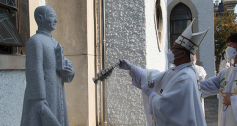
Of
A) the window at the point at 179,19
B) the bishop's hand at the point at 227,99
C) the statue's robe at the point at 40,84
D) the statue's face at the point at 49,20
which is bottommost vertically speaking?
the bishop's hand at the point at 227,99

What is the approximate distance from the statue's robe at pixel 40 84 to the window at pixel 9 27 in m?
1.23

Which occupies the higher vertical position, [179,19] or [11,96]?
[179,19]

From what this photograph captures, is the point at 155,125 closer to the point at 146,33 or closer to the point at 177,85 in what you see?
the point at 177,85

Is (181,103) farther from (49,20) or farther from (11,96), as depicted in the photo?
(11,96)

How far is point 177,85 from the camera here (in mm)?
2275

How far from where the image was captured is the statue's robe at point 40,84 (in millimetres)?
2037

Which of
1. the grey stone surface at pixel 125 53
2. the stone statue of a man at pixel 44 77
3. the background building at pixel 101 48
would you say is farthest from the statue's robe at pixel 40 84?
the grey stone surface at pixel 125 53

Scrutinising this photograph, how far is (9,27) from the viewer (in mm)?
3248

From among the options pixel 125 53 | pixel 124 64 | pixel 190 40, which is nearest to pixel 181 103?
pixel 190 40

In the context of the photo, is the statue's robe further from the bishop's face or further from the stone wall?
the bishop's face

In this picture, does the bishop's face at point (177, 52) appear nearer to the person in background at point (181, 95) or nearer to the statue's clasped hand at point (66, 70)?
the person in background at point (181, 95)

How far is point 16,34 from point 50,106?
1752 mm

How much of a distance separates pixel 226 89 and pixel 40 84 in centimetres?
244

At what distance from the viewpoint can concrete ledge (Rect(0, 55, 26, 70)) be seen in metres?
2.94
